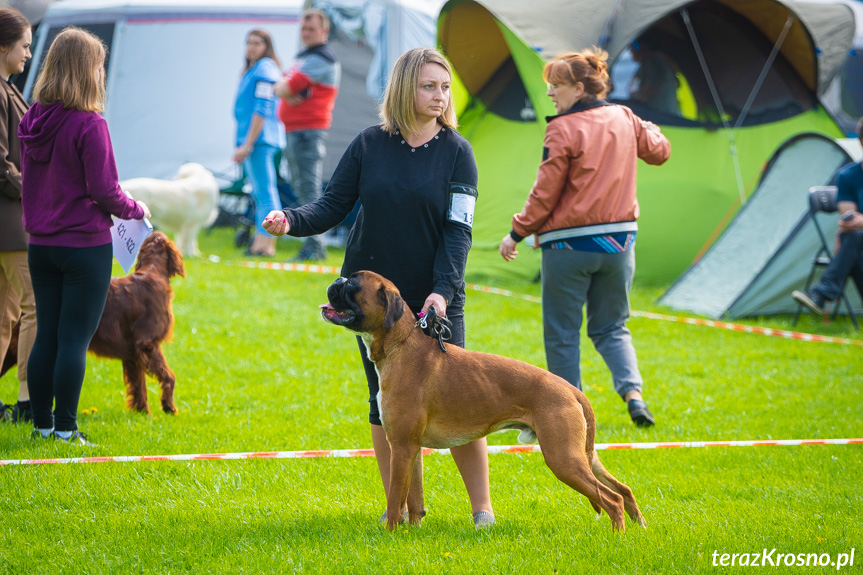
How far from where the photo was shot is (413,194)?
368cm

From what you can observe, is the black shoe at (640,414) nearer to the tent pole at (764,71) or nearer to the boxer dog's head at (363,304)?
the boxer dog's head at (363,304)

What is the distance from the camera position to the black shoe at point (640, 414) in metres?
5.72

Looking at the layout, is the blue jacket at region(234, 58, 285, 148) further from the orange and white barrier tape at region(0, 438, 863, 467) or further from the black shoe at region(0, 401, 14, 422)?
the orange and white barrier tape at region(0, 438, 863, 467)

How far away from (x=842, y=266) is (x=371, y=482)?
20.7 ft

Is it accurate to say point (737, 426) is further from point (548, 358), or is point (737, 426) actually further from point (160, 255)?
point (160, 255)

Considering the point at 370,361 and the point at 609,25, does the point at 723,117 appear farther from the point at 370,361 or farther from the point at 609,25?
the point at 370,361

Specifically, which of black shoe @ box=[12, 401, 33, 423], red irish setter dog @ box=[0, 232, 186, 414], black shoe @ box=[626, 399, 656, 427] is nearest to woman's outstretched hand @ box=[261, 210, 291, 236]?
red irish setter dog @ box=[0, 232, 186, 414]

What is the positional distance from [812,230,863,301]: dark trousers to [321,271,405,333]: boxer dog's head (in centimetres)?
678

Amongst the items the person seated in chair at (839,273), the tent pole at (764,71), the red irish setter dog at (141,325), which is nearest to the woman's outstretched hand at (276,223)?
the red irish setter dog at (141,325)

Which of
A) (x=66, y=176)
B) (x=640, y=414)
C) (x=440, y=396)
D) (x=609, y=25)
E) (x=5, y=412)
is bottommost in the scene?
(x=5, y=412)

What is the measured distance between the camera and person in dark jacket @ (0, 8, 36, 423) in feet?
16.3

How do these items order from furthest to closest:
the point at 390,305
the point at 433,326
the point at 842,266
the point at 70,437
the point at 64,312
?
the point at 842,266
the point at 70,437
the point at 64,312
the point at 433,326
the point at 390,305

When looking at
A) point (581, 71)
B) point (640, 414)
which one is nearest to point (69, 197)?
point (581, 71)

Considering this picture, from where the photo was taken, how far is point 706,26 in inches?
438
